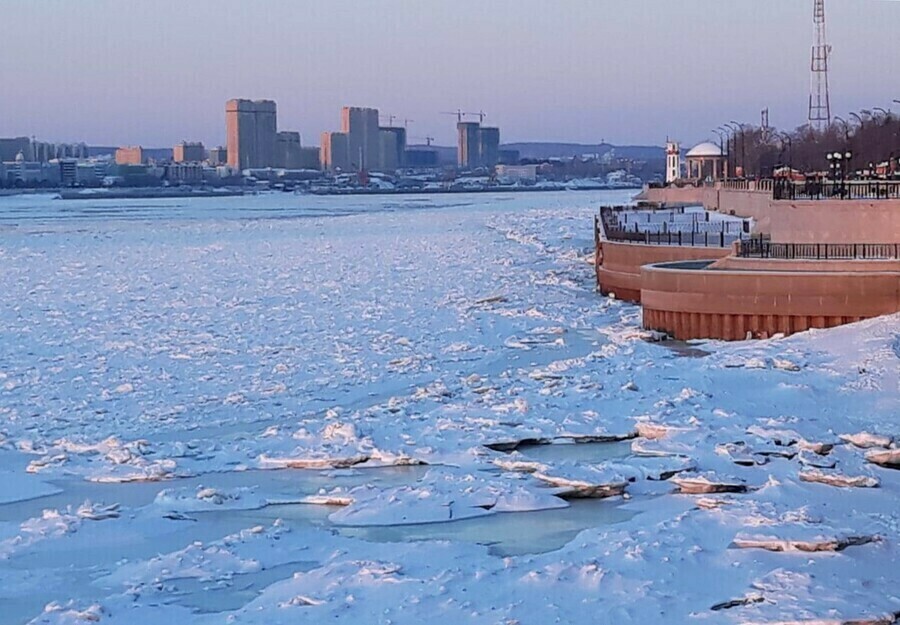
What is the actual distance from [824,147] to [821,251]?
→ 191 ft

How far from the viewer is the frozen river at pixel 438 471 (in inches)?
422

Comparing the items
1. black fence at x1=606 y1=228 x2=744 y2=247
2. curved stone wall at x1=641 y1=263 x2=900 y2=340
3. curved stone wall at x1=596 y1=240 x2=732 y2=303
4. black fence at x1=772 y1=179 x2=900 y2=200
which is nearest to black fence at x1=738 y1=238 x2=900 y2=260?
curved stone wall at x1=641 y1=263 x2=900 y2=340

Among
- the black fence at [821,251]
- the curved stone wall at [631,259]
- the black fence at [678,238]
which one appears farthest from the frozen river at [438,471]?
the black fence at [678,238]

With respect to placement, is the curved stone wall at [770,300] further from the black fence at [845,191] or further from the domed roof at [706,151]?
the domed roof at [706,151]

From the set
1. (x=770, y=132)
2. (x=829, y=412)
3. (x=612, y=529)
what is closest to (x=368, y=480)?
(x=612, y=529)

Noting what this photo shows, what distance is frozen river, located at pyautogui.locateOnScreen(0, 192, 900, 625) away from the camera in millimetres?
10711

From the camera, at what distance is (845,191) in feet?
111

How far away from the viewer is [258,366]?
2273cm

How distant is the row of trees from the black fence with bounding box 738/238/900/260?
25.1 metres

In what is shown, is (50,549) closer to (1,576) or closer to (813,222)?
(1,576)

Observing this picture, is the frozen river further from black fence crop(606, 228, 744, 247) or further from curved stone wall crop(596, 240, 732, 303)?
black fence crop(606, 228, 744, 247)

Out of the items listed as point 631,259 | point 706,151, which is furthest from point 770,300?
point 706,151

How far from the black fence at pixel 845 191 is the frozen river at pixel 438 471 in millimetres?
6117

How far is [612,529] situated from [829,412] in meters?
6.19
